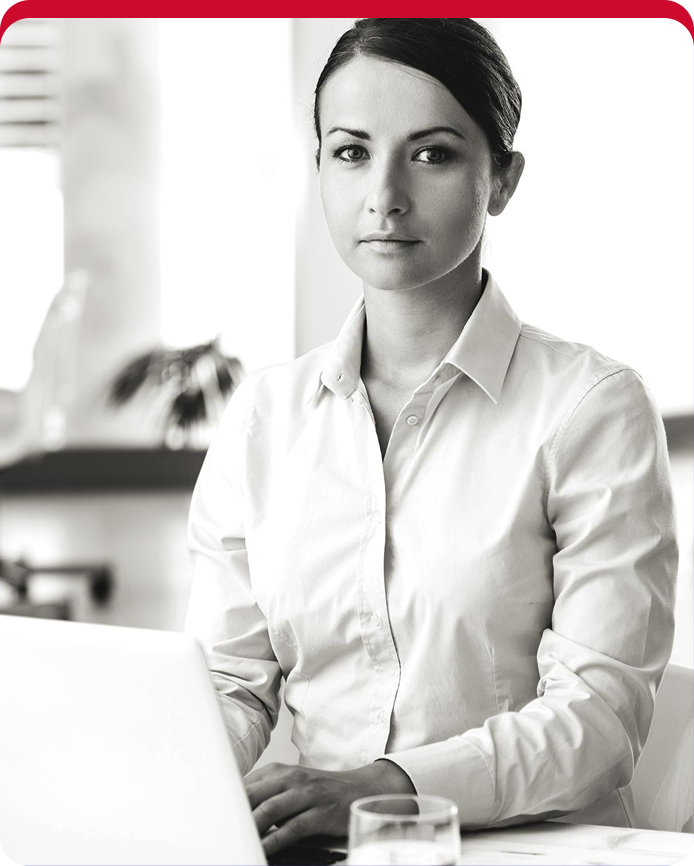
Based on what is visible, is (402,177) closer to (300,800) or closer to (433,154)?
(433,154)

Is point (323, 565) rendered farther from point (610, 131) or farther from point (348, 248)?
point (610, 131)

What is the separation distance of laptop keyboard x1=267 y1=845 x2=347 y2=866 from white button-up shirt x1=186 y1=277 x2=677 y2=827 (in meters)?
0.13

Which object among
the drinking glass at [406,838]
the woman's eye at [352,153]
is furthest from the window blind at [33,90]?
the drinking glass at [406,838]

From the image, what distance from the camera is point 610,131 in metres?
6.21

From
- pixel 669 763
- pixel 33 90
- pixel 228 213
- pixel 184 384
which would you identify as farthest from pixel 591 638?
pixel 33 90

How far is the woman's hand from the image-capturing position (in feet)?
3.23

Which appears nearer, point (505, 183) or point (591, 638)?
point (591, 638)

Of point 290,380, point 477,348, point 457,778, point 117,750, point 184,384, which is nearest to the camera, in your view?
point 117,750

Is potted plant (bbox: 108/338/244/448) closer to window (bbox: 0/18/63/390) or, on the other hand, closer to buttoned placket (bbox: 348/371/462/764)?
window (bbox: 0/18/63/390)

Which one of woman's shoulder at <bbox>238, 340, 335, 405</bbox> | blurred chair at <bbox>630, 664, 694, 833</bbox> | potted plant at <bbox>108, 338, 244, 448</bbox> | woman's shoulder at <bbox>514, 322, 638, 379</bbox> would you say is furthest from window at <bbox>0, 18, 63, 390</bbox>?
blurred chair at <bbox>630, 664, 694, 833</bbox>

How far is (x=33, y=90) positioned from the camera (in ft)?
20.6

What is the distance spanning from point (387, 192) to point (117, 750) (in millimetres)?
681

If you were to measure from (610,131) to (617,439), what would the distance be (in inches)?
210

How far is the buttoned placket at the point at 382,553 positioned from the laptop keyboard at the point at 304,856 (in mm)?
306
